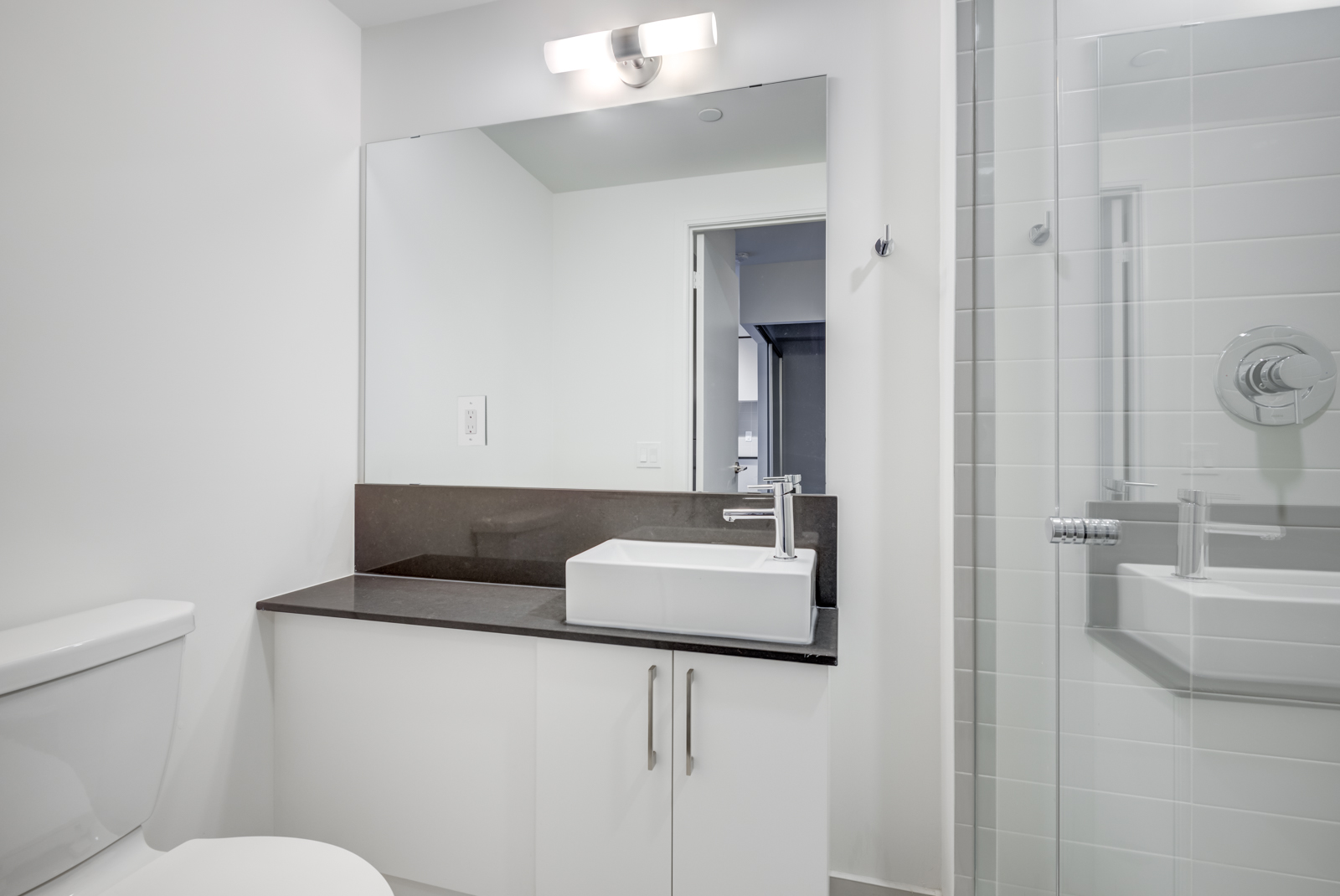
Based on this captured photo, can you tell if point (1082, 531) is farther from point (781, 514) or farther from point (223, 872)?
point (223, 872)

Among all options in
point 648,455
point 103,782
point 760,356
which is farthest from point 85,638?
point 760,356

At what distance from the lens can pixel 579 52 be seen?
5.33ft

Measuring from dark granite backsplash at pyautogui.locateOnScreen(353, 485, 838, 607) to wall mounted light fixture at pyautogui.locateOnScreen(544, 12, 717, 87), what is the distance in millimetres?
1124

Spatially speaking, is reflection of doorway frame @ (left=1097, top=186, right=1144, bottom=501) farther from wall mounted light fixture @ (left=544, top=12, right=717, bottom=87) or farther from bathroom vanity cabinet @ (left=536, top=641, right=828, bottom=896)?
wall mounted light fixture @ (left=544, top=12, right=717, bottom=87)

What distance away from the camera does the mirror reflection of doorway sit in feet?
5.02

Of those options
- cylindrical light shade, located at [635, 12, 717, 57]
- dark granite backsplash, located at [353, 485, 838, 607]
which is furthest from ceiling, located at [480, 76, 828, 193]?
dark granite backsplash, located at [353, 485, 838, 607]

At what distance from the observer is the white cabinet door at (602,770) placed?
3.92ft

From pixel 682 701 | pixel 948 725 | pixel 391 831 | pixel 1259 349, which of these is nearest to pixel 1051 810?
pixel 948 725

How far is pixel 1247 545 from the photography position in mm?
503

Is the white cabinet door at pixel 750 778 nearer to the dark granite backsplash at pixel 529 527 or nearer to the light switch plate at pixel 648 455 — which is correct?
the dark granite backsplash at pixel 529 527

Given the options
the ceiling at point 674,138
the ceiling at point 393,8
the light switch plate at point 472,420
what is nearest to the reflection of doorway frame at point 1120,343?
the ceiling at point 674,138

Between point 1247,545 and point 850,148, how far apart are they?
4.24ft

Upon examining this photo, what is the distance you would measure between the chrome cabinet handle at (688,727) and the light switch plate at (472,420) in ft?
3.11

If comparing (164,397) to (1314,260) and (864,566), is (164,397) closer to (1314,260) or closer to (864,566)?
(864,566)
